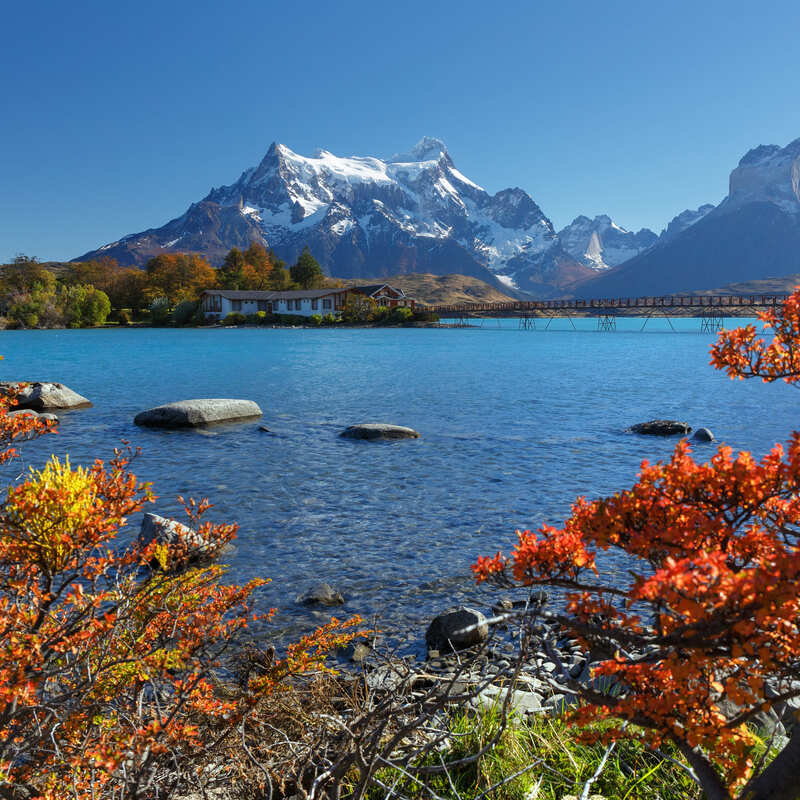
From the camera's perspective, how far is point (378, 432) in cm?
2195

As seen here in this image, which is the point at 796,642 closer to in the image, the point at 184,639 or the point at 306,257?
the point at 184,639

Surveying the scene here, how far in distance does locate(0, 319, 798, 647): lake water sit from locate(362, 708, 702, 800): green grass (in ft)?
13.2

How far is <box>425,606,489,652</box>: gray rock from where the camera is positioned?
8.04 m

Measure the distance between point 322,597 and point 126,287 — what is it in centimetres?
13673

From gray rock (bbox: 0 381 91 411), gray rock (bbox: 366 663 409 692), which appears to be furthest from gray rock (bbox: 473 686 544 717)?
→ gray rock (bbox: 0 381 91 411)

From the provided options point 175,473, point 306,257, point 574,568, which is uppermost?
point 306,257

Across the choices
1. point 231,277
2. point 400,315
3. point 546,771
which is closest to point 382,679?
point 546,771

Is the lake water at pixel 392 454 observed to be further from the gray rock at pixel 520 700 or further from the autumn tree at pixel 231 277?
the autumn tree at pixel 231 277

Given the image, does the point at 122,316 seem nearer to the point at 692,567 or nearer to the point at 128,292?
the point at 128,292

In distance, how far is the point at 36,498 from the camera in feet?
11.7

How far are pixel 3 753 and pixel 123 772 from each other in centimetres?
65

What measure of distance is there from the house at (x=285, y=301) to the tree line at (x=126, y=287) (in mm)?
4194

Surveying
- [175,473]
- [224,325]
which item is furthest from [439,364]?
[224,325]

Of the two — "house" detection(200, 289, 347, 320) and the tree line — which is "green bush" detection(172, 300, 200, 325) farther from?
"house" detection(200, 289, 347, 320)
